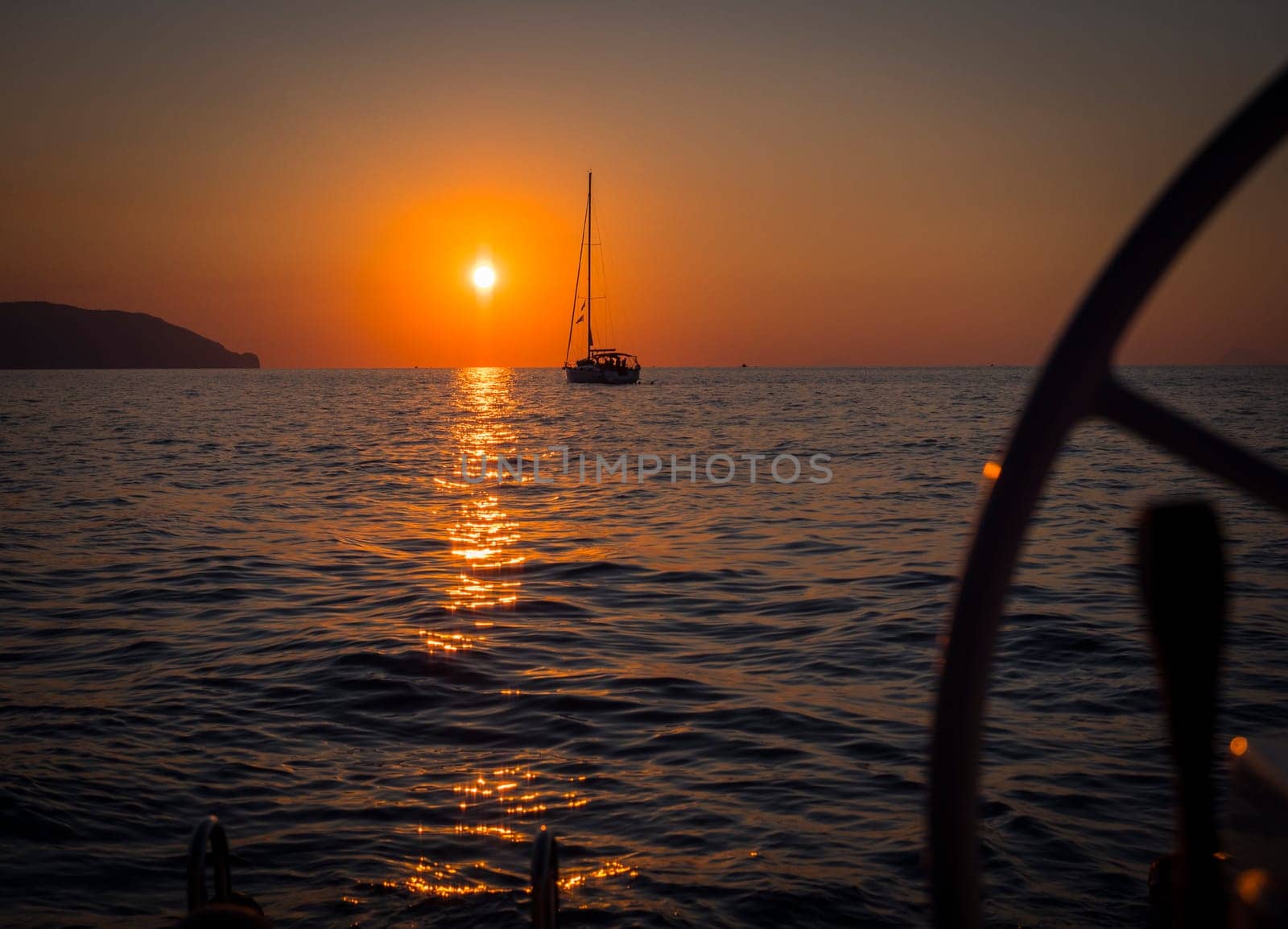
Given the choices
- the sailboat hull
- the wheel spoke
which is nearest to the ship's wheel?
the wheel spoke

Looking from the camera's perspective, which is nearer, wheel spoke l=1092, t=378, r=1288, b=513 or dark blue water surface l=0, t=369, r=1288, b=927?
wheel spoke l=1092, t=378, r=1288, b=513

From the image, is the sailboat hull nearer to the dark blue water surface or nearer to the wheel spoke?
the dark blue water surface

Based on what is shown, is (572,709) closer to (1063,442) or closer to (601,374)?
(1063,442)

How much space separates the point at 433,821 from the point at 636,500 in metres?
16.3

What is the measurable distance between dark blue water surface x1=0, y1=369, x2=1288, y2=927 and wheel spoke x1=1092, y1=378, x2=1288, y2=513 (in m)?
0.13

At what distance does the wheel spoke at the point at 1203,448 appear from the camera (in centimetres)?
99

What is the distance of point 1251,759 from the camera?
6.24 feet

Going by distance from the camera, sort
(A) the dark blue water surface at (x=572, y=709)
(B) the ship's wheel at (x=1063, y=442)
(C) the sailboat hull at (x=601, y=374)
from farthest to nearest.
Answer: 1. (C) the sailboat hull at (x=601, y=374)
2. (A) the dark blue water surface at (x=572, y=709)
3. (B) the ship's wheel at (x=1063, y=442)

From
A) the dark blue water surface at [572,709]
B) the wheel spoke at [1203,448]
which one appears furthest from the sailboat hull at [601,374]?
the wheel spoke at [1203,448]

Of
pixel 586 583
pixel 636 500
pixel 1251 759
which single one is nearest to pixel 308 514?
pixel 636 500

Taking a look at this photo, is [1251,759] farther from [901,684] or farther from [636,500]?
[636,500]

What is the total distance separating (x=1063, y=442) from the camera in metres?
1.02

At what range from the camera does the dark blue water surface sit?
5.40 m

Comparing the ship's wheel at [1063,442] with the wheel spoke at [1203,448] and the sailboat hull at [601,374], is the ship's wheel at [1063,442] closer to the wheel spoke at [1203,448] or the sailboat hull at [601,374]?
the wheel spoke at [1203,448]
